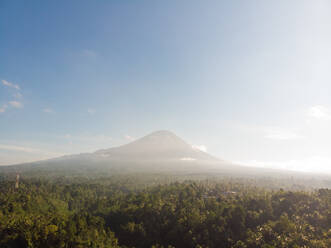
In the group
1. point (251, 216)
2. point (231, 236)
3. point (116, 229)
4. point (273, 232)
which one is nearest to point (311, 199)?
point (251, 216)

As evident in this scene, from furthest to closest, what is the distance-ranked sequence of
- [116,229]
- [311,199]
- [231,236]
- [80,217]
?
[311,199], [116,229], [80,217], [231,236]

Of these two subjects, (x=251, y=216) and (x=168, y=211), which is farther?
(x=168, y=211)

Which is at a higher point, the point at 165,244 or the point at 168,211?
the point at 168,211

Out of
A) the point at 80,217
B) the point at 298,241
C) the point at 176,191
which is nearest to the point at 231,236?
the point at 298,241

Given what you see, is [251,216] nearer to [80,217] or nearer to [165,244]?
[165,244]

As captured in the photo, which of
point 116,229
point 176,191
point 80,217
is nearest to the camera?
point 80,217

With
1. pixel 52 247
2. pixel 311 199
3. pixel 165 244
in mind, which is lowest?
pixel 165 244

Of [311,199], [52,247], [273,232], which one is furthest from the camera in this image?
[311,199]

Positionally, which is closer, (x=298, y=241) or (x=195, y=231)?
(x=298, y=241)

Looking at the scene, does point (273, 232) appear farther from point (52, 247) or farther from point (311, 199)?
point (52, 247)
